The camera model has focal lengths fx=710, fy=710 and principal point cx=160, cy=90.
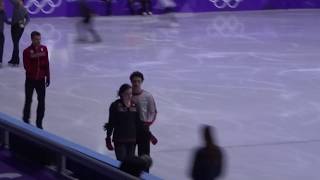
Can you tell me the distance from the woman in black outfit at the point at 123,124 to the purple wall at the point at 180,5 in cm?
2286

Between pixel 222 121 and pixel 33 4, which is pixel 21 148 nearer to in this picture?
pixel 222 121

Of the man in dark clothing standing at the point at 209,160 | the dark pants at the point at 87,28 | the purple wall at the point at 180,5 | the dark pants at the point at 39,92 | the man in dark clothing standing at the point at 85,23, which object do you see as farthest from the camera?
the purple wall at the point at 180,5

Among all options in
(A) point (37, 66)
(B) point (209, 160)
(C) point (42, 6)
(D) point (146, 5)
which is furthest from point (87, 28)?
(B) point (209, 160)

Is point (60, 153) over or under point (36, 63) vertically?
over

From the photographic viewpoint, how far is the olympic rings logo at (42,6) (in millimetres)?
29781

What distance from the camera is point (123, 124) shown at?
731 cm

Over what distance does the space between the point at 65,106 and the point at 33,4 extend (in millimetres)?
17884

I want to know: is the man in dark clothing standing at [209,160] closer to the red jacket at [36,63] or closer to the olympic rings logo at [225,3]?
the red jacket at [36,63]

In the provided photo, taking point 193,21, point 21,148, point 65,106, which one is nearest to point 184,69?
point 65,106

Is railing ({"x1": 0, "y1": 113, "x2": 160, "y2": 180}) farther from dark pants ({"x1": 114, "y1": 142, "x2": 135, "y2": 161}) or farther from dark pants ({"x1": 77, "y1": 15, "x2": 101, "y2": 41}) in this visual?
dark pants ({"x1": 77, "y1": 15, "x2": 101, "y2": 41})

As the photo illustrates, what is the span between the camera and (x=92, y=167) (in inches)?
248

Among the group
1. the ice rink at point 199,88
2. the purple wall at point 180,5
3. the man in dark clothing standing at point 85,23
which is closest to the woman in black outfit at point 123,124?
the ice rink at point 199,88

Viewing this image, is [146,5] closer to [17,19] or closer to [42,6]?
[42,6]

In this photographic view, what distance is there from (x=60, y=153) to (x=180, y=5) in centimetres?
2728
